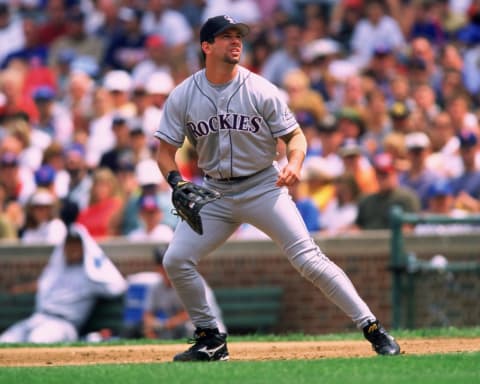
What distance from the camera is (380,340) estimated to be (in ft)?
26.2

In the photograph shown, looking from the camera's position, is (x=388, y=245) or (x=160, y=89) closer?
(x=388, y=245)

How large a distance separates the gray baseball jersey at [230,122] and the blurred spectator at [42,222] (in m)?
5.65

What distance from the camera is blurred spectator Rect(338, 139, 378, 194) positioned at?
1323 centimetres

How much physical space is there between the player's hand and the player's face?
2.50 ft

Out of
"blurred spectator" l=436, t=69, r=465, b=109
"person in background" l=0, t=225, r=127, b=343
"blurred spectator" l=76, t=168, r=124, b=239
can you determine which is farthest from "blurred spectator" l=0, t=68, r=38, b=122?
"blurred spectator" l=436, t=69, r=465, b=109

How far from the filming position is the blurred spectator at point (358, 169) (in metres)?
13.2

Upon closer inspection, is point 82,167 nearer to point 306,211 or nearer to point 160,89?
point 160,89

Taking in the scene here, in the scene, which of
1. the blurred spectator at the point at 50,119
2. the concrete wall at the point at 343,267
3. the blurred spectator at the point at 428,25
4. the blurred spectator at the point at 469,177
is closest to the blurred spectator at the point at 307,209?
the concrete wall at the point at 343,267

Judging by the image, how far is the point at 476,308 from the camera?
12414 millimetres

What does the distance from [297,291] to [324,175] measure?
3.87ft

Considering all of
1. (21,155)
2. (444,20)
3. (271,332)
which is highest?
(444,20)

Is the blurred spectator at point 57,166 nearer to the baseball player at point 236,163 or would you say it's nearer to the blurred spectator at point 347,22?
the blurred spectator at point 347,22

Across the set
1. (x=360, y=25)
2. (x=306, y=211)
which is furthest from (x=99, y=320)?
(x=360, y=25)

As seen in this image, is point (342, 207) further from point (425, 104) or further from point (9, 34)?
point (9, 34)
